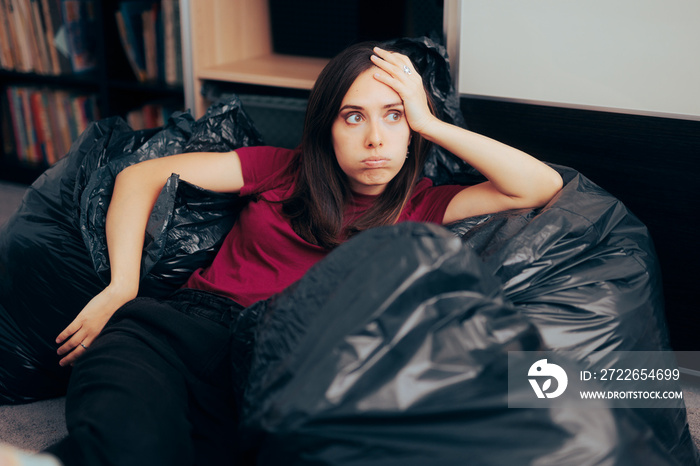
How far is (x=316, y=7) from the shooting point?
1949 millimetres

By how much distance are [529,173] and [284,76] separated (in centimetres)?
88

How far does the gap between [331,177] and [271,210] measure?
0.15m

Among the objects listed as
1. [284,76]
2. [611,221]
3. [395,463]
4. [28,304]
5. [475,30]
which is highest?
[475,30]

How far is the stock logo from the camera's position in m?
0.75

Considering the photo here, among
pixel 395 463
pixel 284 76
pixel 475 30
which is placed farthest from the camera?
pixel 284 76

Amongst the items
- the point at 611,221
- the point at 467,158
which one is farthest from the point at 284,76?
the point at 611,221

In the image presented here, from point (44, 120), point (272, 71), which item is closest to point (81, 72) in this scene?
point (44, 120)

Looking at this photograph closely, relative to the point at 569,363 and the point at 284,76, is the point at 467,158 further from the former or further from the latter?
the point at 284,76

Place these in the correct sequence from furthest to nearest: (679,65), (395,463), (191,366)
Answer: (679,65), (191,366), (395,463)

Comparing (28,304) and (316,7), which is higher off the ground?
(316,7)

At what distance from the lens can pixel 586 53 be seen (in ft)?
4.57

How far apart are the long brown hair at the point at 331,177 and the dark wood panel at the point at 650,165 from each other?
1.17ft

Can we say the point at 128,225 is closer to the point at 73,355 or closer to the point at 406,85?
the point at 73,355

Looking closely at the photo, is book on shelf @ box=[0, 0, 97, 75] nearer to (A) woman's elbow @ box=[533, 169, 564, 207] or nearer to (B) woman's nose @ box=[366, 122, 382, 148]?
(B) woman's nose @ box=[366, 122, 382, 148]
